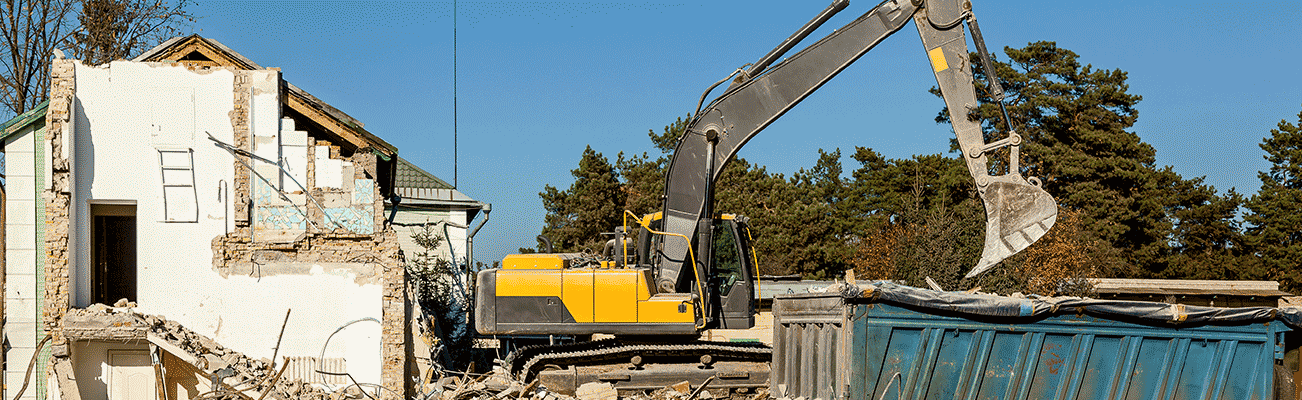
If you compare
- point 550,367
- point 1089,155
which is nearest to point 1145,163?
point 1089,155

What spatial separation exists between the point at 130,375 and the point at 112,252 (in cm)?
276

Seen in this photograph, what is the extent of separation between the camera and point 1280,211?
124 ft

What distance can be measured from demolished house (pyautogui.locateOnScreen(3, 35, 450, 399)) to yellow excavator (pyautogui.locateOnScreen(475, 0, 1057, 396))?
10.1ft

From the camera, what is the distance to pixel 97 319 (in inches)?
568

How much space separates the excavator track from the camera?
13.3 m

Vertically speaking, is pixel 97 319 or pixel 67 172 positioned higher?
pixel 67 172

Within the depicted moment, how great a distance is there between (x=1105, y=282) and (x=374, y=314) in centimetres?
1731

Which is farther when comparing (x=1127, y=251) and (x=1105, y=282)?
(x=1127, y=251)

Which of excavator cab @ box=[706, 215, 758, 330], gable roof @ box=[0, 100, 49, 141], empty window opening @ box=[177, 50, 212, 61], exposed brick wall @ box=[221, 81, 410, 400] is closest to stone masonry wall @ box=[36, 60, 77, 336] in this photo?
gable roof @ box=[0, 100, 49, 141]

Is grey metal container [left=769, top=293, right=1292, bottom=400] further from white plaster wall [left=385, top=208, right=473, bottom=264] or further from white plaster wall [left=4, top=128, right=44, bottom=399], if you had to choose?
white plaster wall [left=385, top=208, right=473, bottom=264]

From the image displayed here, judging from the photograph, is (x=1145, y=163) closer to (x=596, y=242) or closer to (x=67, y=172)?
(x=596, y=242)

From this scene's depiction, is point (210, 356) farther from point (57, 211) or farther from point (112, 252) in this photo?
point (112, 252)

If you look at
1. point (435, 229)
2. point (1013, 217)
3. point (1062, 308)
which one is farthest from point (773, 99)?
point (435, 229)

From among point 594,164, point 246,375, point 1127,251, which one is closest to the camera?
point 246,375
